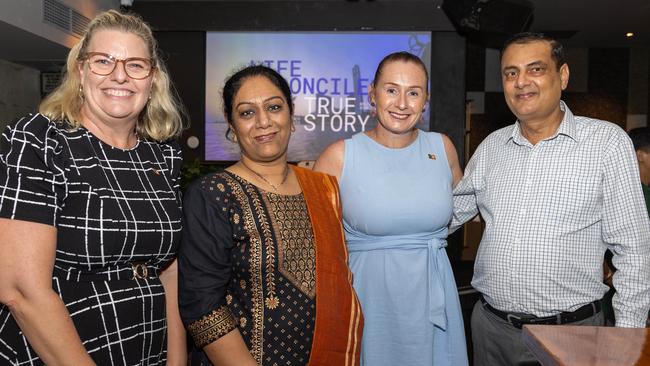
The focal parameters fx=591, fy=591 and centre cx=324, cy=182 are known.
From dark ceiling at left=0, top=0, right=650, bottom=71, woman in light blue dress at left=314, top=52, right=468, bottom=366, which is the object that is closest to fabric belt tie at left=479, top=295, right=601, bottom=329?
woman in light blue dress at left=314, top=52, right=468, bottom=366

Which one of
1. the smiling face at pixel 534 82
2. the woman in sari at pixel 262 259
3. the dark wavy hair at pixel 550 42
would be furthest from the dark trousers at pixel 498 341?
the dark wavy hair at pixel 550 42

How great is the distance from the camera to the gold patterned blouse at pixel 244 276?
1.58 m

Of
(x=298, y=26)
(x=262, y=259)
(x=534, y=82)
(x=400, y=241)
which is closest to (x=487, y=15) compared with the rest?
(x=298, y=26)

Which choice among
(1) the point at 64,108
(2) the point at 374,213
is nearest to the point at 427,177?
(2) the point at 374,213

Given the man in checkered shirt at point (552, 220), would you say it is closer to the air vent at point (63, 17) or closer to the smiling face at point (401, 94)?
the smiling face at point (401, 94)

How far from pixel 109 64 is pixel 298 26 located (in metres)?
4.55

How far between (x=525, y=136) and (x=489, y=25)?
3.96 m

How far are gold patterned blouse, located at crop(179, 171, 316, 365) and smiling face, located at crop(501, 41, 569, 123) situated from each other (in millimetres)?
960

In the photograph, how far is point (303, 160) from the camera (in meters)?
5.93

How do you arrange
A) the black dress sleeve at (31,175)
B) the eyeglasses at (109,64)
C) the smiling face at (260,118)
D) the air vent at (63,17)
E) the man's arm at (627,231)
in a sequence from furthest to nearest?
the air vent at (63,17) → the man's arm at (627,231) → the smiling face at (260,118) → the eyeglasses at (109,64) → the black dress sleeve at (31,175)

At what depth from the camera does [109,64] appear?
152 centimetres

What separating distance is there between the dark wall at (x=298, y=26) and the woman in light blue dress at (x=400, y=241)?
3835 millimetres

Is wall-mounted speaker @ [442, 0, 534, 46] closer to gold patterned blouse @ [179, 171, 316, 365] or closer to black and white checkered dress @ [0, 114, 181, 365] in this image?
gold patterned blouse @ [179, 171, 316, 365]

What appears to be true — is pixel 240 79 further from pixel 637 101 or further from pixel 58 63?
pixel 637 101
